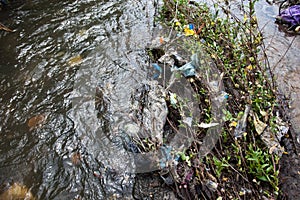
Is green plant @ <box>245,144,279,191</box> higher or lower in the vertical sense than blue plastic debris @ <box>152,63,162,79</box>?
lower

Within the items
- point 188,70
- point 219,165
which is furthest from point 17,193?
point 188,70

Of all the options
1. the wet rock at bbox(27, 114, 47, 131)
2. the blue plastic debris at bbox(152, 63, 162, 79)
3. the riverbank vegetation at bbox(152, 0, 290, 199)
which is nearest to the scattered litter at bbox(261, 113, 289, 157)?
the riverbank vegetation at bbox(152, 0, 290, 199)

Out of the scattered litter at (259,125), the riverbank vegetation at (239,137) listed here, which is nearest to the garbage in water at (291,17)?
the riverbank vegetation at (239,137)

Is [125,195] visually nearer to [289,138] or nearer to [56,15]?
[289,138]

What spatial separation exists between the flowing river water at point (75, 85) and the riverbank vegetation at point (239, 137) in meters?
0.32

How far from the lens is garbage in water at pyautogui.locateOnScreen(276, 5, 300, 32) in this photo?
3623 millimetres

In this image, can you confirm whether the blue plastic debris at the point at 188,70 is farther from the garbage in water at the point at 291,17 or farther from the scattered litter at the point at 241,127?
the garbage in water at the point at 291,17

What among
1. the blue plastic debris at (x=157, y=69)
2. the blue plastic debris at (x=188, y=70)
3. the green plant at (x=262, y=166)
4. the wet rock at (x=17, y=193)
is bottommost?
the wet rock at (x=17, y=193)

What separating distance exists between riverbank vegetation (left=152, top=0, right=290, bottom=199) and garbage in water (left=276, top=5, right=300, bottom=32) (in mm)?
823

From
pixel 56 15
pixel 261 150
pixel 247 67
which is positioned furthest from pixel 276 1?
pixel 56 15

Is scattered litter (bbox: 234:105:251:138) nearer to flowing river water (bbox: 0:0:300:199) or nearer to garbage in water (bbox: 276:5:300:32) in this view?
flowing river water (bbox: 0:0:300:199)

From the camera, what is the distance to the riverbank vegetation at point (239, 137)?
2.04 metres

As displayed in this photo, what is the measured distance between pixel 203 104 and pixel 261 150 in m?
0.69

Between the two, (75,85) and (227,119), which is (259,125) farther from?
(75,85)
